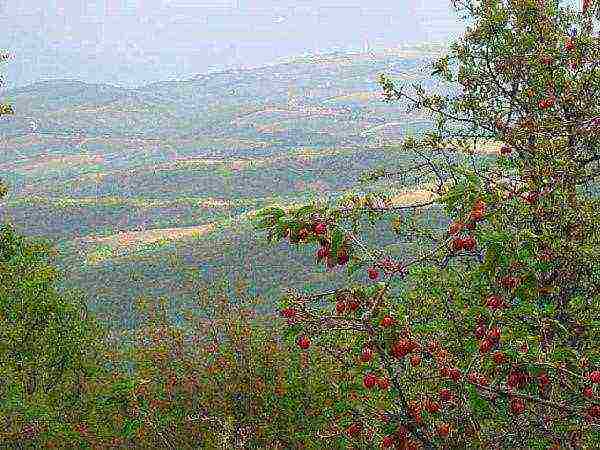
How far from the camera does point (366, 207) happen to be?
21.0 ft

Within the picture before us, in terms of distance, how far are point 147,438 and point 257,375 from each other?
256cm

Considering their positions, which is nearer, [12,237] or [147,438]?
[147,438]

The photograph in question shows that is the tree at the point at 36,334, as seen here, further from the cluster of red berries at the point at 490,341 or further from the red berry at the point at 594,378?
the red berry at the point at 594,378

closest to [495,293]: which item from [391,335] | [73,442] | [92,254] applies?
[391,335]

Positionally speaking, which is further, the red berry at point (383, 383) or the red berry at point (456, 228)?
the red berry at point (383, 383)

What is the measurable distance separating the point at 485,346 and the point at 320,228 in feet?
4.74

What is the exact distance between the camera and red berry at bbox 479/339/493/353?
5021 mm

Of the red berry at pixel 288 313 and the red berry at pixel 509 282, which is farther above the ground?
the red berry at pixel 288 313

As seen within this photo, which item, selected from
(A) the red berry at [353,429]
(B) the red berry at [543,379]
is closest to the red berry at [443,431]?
(A) the red berry at [353,429]

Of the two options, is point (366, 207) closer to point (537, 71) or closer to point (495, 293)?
point (495, 293)

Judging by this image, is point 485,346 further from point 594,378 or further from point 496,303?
point 594,378

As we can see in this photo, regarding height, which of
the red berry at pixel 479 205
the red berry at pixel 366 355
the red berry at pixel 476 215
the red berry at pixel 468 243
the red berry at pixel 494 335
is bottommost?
the red berry at pixel 494 335

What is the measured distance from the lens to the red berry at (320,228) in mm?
4805

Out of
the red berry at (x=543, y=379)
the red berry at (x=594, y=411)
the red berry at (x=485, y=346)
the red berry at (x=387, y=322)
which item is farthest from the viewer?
the red berry at (x=543, y=379)
